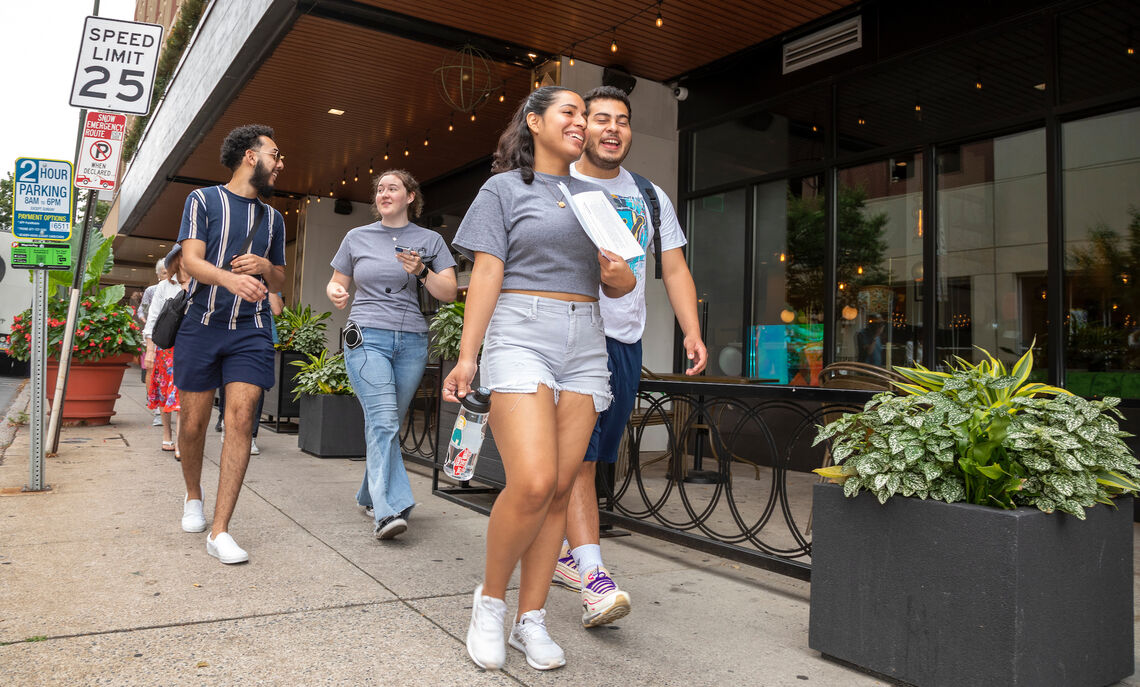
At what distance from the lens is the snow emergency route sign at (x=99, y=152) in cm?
655

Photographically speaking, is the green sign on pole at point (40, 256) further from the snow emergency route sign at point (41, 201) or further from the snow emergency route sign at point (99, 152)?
the snow emergency route sign at point (99, 152)

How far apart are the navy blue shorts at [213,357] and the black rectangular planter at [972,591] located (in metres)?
2.63

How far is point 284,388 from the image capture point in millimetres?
9211

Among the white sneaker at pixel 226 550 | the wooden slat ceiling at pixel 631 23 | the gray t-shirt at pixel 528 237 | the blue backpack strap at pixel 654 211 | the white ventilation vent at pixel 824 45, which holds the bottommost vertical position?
the white sneaker at pixel 226 550

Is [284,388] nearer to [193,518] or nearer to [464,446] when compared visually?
[193,518]

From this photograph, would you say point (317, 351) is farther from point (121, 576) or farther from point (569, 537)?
point (569, 537)

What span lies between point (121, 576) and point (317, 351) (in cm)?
627

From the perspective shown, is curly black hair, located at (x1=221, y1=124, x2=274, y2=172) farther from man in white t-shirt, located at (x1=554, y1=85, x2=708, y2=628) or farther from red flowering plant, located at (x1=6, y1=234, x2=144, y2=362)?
red flowering plant, located at (x1=6, y1=234, x2=144, y2=362)

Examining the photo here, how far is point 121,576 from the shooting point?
3.33 metres

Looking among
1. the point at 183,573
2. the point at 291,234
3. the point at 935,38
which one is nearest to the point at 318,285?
the point at 291,234

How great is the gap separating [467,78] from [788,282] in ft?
13.8

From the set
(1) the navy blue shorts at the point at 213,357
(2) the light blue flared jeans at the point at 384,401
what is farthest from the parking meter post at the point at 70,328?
(2) the light blue flared jeans at the point at 384,401

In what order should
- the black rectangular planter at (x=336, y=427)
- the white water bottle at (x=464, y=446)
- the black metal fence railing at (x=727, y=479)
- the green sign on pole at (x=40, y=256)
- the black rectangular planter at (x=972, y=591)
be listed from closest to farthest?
the black rectangular planter at (x=972, y=591)
the white water bottle at (x=464, y=446)
the black metal fence railing at (x=727, y=479)
the green sign on pole at (x=40, y=256)
the black rectangular planter at (x=336, y=427)

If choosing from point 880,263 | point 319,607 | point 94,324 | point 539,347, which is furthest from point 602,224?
point 94,324
